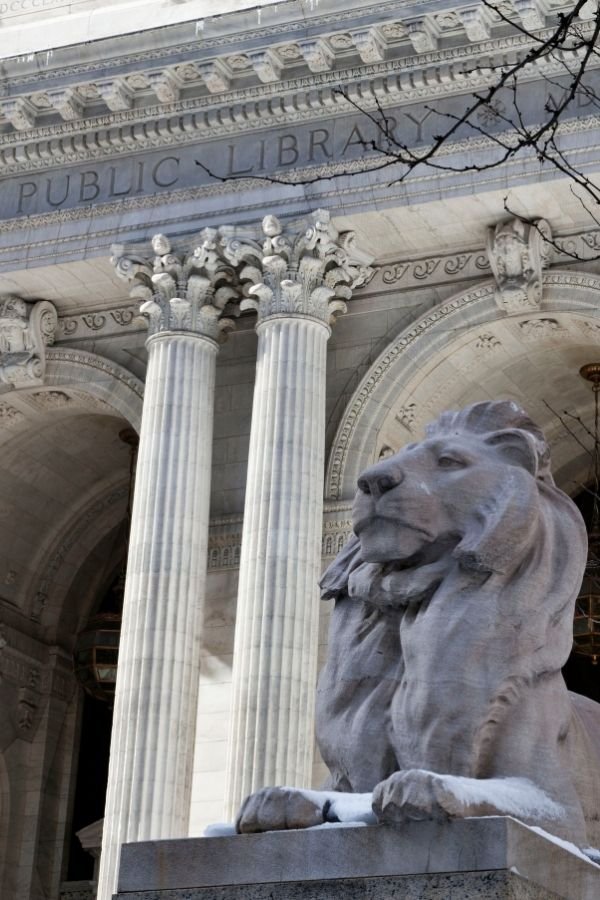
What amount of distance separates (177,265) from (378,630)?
51.3 feet

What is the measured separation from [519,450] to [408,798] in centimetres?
170

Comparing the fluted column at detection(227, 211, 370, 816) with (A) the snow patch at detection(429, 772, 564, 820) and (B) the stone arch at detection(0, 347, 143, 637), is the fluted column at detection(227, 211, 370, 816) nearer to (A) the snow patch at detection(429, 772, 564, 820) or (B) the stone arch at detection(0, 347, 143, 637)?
(B) the stone arch at detection(0, 347, 143, 637)

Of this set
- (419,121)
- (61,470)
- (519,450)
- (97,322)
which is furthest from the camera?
(61,470)

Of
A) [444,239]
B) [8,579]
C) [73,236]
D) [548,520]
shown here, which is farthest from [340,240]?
[548,520]

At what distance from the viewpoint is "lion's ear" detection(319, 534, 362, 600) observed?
7113mm

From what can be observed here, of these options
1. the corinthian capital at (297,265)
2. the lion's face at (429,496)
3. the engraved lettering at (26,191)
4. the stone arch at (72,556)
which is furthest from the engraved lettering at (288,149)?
the lion's face at (429,496)

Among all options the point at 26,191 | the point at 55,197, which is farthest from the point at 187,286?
the point at 26,191

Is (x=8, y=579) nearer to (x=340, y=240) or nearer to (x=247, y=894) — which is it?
(x=340, y=240)

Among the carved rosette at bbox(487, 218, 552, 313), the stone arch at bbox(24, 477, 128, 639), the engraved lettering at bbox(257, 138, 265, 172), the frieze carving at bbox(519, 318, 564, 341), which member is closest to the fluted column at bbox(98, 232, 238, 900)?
the engraved lettering at bbox(257, 138, 265, 172)

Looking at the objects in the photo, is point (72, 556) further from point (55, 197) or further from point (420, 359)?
point (420, 359)

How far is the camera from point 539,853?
5902 mm

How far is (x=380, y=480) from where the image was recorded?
688 cm

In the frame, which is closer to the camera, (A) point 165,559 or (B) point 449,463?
(B) point 449,463

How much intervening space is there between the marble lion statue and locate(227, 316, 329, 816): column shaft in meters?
12.4
